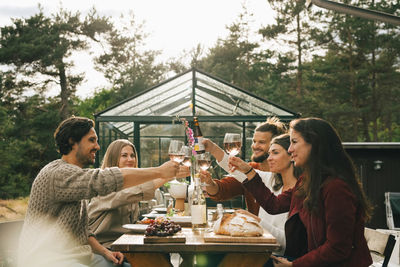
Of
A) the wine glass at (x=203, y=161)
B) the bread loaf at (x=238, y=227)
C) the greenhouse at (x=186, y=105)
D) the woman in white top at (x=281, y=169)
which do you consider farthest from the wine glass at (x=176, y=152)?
the greenhouse at (x=186, y=105)

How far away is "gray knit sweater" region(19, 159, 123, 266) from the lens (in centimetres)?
217

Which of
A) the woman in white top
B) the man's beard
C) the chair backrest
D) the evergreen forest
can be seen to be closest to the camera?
the chair backrest

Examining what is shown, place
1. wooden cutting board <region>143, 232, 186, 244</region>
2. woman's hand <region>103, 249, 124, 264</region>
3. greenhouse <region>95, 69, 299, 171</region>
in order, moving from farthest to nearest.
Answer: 1. greenhouse <region>95, 69, 299, 171</region>
2. woman's hand <region>103, 249, 124, 264</region>
3. wooden cutting board <region>143, 232, 186, 244</region>

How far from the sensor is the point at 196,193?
2477mm

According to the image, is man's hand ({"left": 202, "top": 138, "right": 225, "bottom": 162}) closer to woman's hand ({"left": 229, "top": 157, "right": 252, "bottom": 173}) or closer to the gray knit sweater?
woman's hand ({"left": 229, "top": 157, "right": 252, "bottom": 173})

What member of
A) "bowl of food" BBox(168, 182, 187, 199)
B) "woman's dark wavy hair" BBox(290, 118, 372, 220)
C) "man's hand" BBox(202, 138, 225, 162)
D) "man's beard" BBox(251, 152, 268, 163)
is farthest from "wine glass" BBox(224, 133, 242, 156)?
"man's beard" BBox(251, 152, 268, 163)

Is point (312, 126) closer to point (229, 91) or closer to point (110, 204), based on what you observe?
point (110, 204)

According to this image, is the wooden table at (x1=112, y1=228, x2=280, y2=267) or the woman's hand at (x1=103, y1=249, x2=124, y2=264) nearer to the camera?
the wooden table at (x1=112, y1=228, x2=280, y2=267)

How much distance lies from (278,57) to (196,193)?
17540 mm

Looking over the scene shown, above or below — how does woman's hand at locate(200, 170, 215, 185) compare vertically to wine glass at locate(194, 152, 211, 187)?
below

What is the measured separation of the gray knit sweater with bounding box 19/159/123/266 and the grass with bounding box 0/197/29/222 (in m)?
13.9

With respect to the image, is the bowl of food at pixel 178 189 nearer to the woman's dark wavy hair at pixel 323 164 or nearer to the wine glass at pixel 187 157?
the wine glass at pixel 187 157

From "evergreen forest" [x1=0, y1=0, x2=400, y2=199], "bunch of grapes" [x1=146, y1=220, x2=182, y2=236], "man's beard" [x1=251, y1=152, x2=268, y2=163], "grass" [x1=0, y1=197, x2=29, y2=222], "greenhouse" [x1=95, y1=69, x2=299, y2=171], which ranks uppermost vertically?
"evergreen forest" [x1=0, y1=0, x2=400, y2=199]

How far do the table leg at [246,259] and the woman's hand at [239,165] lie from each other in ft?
2.03
